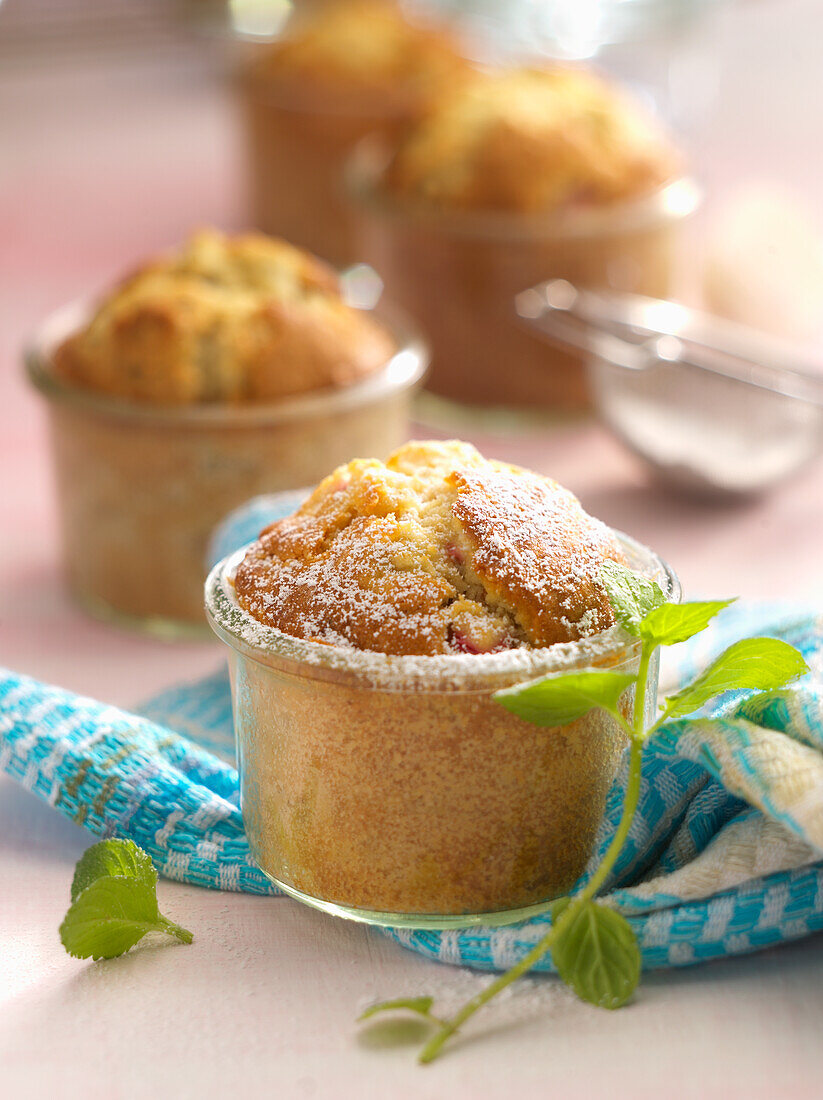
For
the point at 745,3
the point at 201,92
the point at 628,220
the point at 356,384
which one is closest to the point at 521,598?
the point at 356,384

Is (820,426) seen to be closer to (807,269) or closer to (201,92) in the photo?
(807,269)

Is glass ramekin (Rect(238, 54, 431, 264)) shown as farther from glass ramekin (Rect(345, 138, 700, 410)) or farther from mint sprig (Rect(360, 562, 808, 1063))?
mint sprig (Rect(360, 562, 808, 1063))

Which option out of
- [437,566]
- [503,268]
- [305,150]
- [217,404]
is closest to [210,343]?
[217,404]

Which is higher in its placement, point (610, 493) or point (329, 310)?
point (329, 310)

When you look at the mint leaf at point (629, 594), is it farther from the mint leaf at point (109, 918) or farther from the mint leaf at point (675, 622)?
the mint leaf at point (109, 918)

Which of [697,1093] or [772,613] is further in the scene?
[772,613]

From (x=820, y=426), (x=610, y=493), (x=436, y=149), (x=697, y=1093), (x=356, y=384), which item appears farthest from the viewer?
(x=436, y=149)

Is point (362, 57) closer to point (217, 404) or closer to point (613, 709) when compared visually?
point (217, 404)

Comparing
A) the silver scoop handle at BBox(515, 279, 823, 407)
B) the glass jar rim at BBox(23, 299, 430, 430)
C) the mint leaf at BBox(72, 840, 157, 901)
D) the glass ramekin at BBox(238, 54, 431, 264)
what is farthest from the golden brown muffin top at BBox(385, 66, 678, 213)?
the mint leaf at BBox(72, 840, 157, 901)
